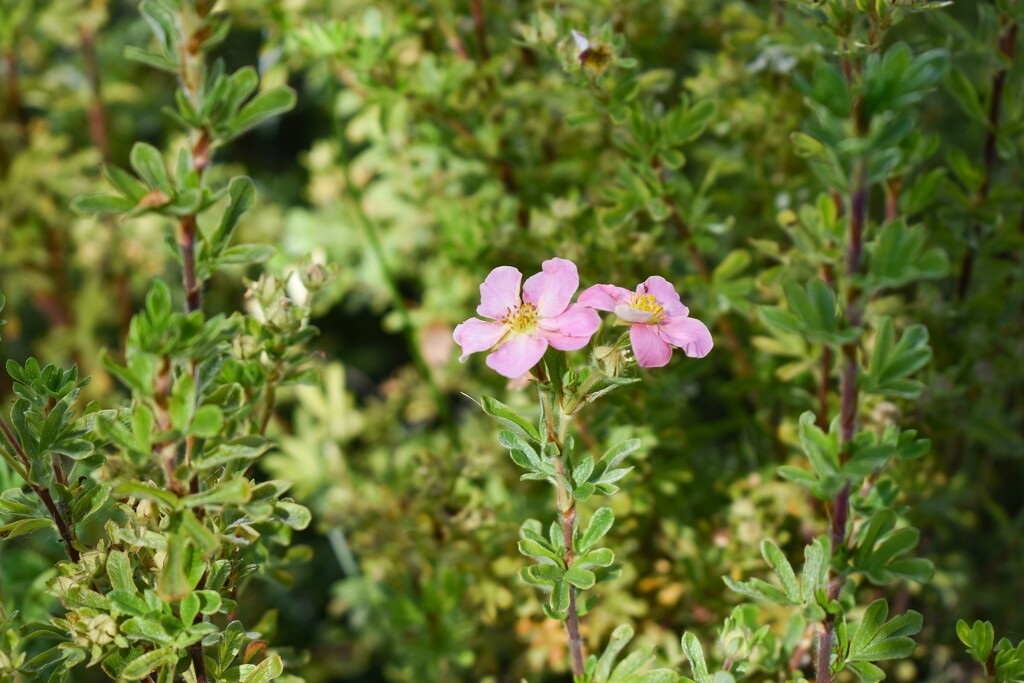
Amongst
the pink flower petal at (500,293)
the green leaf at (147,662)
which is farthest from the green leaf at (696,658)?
the green leaf at (147,662)

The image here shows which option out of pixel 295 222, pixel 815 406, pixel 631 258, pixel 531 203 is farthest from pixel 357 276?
pixel 815 406

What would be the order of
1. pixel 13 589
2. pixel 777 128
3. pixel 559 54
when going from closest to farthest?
pixel 559 54, pixel 13 589, pixel 777 128

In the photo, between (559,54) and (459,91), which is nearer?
(559,54)

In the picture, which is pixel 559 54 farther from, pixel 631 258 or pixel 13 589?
pixel 13 589

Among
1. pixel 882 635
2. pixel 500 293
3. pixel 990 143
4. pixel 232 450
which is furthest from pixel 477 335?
pixel 990 143

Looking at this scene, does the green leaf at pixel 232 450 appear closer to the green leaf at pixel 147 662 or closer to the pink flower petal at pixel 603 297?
the green leaf at pixel 147 662

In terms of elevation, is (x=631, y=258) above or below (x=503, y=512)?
above
